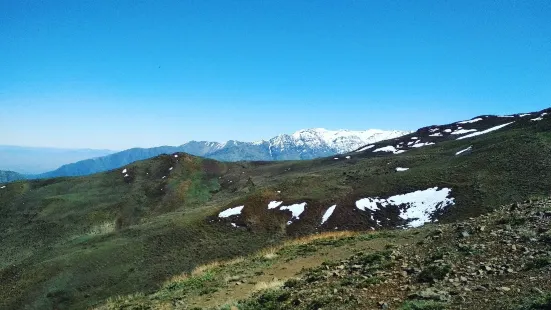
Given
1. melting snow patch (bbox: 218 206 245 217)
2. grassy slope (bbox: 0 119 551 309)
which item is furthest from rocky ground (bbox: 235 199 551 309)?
melting snow patch (bbox: 218 206 245 217)

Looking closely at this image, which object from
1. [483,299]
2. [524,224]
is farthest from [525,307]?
[524,224]

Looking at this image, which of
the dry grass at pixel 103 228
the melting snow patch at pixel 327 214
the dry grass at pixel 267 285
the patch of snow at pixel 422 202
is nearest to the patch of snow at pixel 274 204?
the melting snow patch at pixel 327 214

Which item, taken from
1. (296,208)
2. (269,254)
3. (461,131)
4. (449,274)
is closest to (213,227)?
(296,208)

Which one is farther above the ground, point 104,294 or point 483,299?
point 483,299

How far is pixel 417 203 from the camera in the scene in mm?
56375

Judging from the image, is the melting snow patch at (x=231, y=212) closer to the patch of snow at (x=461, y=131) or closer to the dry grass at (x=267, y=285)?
the dry grass at (x=267, y=285)

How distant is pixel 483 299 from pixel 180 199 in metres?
106

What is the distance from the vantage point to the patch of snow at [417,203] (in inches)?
2071

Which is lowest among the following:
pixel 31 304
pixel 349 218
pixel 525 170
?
pixel 31 304

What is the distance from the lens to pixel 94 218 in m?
99.5

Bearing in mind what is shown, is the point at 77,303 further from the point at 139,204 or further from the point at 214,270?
the point at 139,204

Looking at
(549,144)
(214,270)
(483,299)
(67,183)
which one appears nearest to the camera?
(483,299)

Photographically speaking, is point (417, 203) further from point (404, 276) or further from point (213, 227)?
point (404, 276)

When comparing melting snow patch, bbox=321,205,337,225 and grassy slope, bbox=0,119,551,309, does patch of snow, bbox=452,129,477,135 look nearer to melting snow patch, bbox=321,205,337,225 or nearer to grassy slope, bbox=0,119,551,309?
grassy slope, bbox=0,119,551,309
